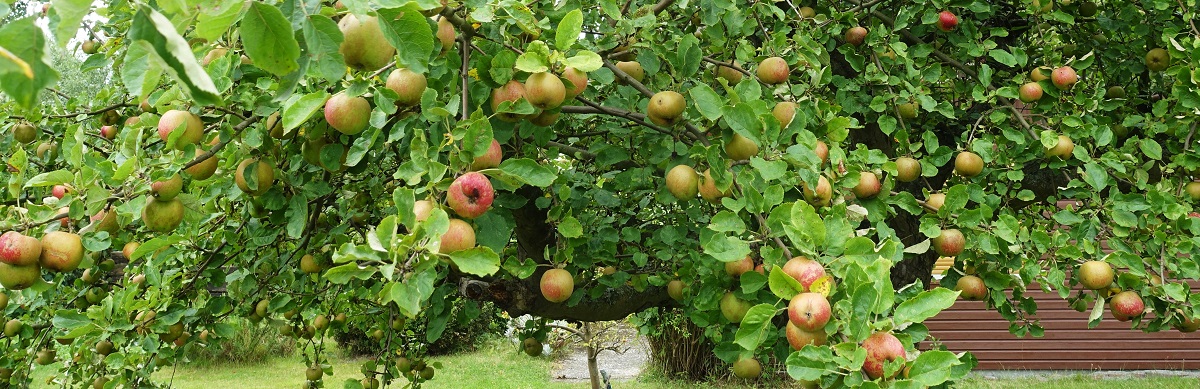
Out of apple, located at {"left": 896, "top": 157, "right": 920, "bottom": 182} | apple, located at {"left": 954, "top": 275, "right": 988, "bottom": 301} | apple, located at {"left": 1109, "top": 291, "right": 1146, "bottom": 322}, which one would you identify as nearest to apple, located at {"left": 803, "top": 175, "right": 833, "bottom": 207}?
apple, located at {"left": 896, "top": 157, "right": 920, "bottom": 182}

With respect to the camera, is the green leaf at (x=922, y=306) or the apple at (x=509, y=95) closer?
the green leaf at (x=922, y=306)

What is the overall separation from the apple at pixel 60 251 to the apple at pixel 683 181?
1316 millimetres

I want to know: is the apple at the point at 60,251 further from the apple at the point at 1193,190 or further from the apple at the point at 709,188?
the apple at the point at 1193,190

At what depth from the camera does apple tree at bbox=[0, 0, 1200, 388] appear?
1308mm

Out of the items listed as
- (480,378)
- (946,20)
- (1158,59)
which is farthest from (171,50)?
(480,378)

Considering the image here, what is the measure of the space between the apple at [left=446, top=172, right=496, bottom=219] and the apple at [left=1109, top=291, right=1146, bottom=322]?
2.31 m

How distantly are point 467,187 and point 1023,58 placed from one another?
2554 millimetres

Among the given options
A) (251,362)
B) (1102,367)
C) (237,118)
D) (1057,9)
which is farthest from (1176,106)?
(251,362)

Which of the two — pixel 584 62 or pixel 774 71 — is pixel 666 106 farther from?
pixel 774 71

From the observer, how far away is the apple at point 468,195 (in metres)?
1.41

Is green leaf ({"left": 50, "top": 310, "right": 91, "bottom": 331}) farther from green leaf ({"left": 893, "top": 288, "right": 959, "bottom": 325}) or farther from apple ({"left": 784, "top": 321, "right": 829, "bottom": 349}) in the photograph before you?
green leaf ({"left": 893, "top": 288, "right": 959, "bottom": 325})

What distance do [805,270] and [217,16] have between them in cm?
108

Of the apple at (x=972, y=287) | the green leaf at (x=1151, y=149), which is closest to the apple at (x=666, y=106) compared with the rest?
the apple at (x=972, y=287)

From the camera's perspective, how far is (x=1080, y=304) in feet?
10.7
